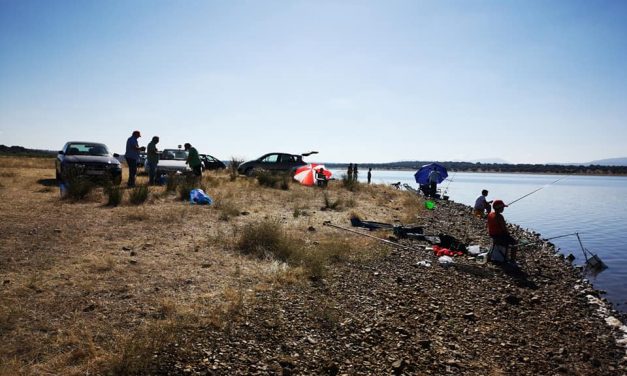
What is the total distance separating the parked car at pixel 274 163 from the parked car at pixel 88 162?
30.6 ft

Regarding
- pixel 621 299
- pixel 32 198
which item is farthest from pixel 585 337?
pixel 32 198

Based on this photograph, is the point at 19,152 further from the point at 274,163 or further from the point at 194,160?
the point at 194,160

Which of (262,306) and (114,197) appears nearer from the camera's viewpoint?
(262,306)

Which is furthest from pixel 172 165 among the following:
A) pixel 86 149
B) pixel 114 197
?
pixel 114 197

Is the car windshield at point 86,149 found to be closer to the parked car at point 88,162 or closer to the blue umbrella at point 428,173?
the parked car at point 88,162

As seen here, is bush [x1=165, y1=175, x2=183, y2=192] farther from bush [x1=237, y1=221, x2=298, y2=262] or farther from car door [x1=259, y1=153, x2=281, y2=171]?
car door [x1=259, y1=153, x2=281, y2=171]

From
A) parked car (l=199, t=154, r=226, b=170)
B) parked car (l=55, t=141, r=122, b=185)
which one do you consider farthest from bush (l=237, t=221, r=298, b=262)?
parked car (l=199, t=154, r=226, b=170)

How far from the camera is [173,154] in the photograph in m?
22.2

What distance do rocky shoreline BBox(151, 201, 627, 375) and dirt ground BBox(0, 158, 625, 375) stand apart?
24mm

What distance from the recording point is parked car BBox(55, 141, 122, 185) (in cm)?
1452

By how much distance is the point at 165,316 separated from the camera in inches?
193

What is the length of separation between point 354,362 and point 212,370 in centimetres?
152

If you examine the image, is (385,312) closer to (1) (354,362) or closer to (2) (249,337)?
(1) (354,362)

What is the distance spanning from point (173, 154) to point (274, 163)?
5981 mm
